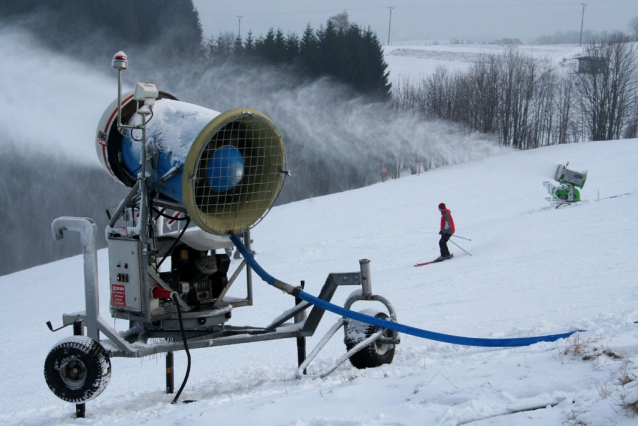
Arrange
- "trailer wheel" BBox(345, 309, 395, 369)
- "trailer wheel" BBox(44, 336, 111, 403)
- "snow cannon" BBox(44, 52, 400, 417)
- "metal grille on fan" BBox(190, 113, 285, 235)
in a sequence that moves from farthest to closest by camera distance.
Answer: "trailer wheel" BBox(345, 309, 395, 369)
"metal grille on fan" BBox(190, 113, 285, 235)
"snow cannon" BBox(44, 52, 400, 417)
"trailer wheel" BBox(44, 336, 111, 403)

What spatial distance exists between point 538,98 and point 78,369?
62148mm

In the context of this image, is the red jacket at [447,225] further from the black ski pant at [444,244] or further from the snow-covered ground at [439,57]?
the snow-covered ground at [439,57]

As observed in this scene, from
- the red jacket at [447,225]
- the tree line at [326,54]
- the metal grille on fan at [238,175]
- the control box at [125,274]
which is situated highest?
the tree line at [326,54]

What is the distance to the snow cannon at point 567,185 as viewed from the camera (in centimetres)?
2092

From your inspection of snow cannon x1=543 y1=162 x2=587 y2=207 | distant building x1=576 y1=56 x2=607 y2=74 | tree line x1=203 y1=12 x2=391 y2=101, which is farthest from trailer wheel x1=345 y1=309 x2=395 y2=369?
distant building x1=576 y1=56 x2=607 y2=74

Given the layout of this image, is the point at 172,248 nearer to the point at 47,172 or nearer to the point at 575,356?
the point at 575,356

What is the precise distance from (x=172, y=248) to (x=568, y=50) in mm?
102340

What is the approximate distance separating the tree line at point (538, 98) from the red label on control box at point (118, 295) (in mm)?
46499

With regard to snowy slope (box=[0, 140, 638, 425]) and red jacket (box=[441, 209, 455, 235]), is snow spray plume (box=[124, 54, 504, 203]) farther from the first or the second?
red jacket (box=[441, 209, 455, 235])

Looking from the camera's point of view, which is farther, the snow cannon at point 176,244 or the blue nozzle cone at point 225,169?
the blue nozzle cone at point 225,169

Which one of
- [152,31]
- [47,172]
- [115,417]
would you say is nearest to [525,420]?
[115,417]

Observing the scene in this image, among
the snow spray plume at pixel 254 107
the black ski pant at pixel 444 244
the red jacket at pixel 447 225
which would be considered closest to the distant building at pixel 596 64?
the snow spray plume at pixel 254 107

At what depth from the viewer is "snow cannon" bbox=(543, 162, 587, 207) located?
20922 mm

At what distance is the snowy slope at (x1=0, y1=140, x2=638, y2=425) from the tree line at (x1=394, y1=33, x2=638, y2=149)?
25.8 metres
